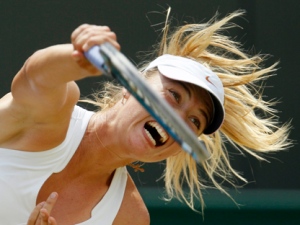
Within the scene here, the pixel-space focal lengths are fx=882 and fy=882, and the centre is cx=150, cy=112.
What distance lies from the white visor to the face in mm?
30

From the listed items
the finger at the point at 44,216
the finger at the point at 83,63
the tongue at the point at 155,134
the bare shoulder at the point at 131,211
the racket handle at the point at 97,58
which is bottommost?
the bare shoulder at the point at 131,211

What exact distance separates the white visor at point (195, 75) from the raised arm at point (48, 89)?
12.8 inches

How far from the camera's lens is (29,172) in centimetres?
262

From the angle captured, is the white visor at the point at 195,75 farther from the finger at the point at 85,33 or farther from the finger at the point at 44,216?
the finger at the point at 85,33

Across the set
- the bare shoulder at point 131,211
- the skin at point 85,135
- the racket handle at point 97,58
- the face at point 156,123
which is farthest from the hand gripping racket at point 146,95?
the bare shoulder at point 131,211

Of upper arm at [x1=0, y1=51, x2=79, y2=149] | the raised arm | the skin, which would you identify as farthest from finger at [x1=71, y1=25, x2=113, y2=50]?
upper arm at [x1=0, y1=51, x2=79, y2=149]

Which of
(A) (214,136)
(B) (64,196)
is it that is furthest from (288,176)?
(B) (64,196)

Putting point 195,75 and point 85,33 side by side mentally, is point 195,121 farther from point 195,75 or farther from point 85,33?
point 85,33

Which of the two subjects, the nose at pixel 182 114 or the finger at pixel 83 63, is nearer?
the finger at pixel 83 63

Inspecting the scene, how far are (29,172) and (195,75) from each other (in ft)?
1.88

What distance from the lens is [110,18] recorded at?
4.01 m

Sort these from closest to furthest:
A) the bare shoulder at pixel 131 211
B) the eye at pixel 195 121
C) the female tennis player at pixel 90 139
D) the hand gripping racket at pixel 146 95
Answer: the hand gripping racket at pixel 146 95
the female tennis player at pixel 90 139
the eye at pixel 195 121
the bare shoulder at pixel 131 211

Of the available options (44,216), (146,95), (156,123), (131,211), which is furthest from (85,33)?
(131,211)

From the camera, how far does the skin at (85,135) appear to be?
2.31 m
